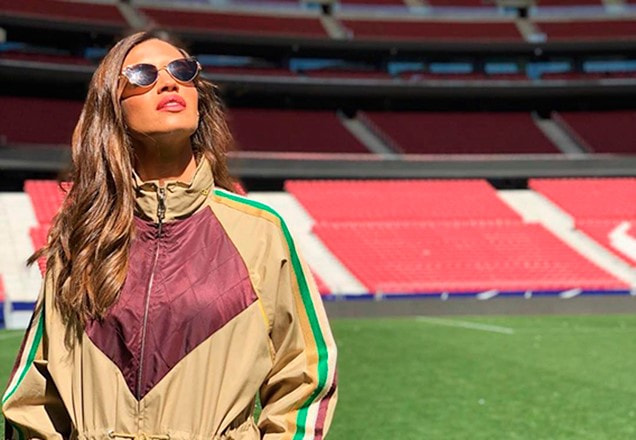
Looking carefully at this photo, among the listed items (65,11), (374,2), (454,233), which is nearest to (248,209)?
(454,233)

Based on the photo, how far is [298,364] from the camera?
178cm

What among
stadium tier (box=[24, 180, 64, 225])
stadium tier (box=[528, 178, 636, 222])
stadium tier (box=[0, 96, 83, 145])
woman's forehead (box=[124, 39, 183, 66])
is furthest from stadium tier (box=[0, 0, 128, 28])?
woman's forehead (box=[124, 39, 183, 66])

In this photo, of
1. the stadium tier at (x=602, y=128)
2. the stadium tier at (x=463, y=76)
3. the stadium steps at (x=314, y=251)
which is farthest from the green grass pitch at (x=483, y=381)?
the stadium tier at (x=463, y=76)

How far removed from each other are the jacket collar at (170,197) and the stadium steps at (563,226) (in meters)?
22.2

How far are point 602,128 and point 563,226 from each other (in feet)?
32.8

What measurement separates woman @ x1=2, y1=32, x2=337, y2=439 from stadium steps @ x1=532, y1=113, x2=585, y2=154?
3275cm

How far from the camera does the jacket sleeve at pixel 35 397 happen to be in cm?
175

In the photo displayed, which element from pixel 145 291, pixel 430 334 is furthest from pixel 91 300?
pixel 430 334

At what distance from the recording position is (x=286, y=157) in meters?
28.6

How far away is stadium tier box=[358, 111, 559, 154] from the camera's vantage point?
32.2m

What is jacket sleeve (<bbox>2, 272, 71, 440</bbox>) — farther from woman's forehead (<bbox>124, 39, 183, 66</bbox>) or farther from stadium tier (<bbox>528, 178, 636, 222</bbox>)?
stadium tier (<bbox>528, 178, 636, 222</bbox>)

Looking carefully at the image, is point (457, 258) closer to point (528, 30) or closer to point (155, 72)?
point (528, 30)

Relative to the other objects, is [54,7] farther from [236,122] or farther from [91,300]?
[91,300]

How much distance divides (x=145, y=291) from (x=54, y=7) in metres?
33.0
